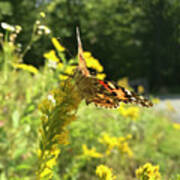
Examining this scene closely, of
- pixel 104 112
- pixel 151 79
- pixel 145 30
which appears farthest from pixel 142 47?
pixel 104 112

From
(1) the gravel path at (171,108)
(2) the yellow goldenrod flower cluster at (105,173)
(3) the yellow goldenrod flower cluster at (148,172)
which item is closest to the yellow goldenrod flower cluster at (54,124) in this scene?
(2) the yellow goldenrod flower cluster at (105,173)

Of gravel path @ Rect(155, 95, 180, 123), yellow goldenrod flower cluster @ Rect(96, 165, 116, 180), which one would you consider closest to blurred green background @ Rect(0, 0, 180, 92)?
gravel path @ Rect(155, 95, 180, 123)

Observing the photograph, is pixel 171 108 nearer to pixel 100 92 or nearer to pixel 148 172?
pixel 100 92

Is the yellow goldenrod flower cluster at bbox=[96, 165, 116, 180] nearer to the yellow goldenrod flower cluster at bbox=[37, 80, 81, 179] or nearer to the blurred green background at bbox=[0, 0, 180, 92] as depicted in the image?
the yellow goldenrod flower cluster at bbox=[37, 80, 81, 179]

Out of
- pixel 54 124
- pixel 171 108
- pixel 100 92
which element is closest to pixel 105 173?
pixel 54 124

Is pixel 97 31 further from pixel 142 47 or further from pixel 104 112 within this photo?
pixel 104 112

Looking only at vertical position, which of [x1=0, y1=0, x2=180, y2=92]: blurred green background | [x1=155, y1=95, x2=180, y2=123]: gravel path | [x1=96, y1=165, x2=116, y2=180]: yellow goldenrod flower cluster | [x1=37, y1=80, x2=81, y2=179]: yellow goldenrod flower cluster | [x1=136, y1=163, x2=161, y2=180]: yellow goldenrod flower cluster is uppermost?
[x1=0, y1=0, x2=180, y2=92]: blurred green background
